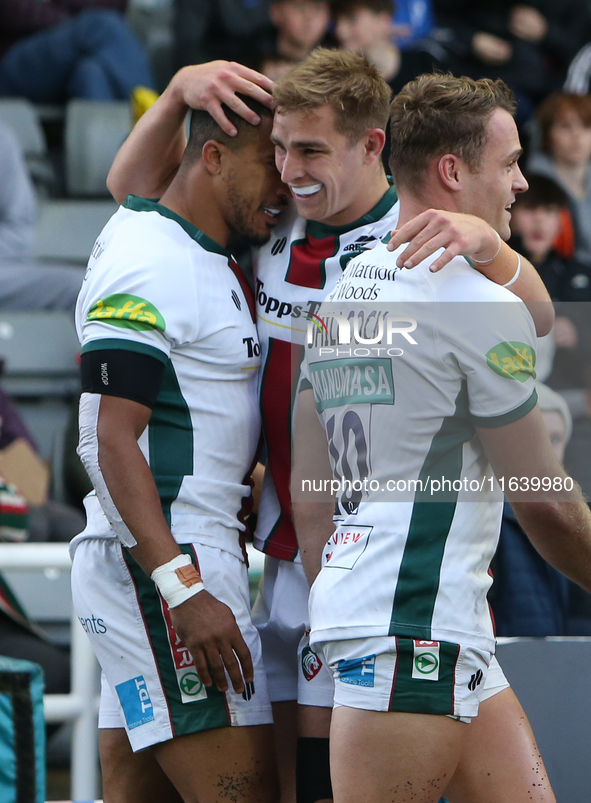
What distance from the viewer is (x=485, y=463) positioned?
1858 millimetres

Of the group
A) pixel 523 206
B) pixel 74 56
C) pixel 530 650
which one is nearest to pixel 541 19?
pixel 523 206

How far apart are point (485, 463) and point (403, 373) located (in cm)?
23

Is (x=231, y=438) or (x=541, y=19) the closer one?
(x=231, y=438)

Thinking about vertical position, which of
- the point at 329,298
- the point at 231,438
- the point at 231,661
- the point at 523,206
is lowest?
the point at 523,206

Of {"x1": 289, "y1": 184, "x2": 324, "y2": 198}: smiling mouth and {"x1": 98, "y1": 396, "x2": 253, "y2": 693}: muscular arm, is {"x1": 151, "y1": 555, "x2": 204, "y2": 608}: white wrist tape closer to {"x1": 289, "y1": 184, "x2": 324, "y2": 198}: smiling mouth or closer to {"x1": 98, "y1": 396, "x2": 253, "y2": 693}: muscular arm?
{"x1": 98, "y1": 396, "x2": 253, "y2": 693}: muscular arm

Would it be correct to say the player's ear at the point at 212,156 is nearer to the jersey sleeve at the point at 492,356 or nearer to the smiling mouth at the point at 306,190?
the smiling mouth at the point at 306,190

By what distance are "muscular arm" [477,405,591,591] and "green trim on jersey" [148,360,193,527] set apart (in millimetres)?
→ 647

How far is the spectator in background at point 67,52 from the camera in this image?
6.61m

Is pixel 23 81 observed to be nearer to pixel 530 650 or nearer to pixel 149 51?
pixel 149 51

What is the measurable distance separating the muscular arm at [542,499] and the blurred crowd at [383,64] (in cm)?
247

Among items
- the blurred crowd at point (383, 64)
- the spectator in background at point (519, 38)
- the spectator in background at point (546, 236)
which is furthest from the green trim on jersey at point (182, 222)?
the spectator in background at point (519, 38)

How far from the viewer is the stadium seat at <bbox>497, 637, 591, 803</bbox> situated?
245 centimetres

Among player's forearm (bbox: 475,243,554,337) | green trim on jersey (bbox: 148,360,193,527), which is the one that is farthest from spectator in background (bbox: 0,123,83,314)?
player's forearm (bbox: 475,243,554,337)

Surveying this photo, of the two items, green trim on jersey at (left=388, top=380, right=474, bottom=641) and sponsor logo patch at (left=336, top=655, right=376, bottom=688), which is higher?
green trim on jersey at (left=388, top=380, right=474, bottom=641)
